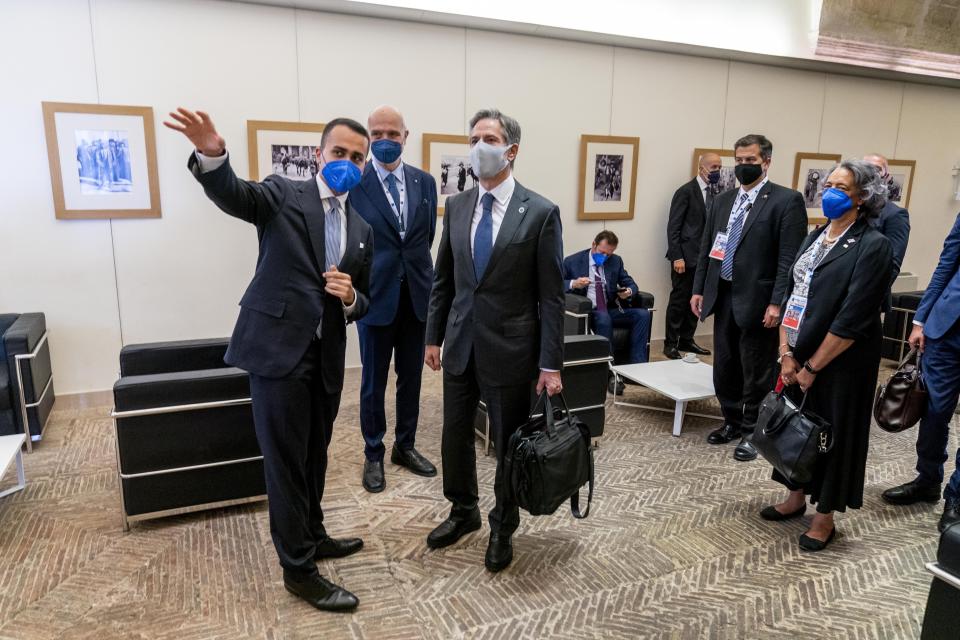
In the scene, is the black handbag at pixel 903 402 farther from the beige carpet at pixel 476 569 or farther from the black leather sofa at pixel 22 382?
the black leather sofa at pixel 22 382

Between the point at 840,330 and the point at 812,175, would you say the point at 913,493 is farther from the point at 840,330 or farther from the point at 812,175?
the point at 812,175

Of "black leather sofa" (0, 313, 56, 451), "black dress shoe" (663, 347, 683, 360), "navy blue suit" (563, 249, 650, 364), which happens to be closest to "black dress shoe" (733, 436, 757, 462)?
"navy blue suit" (563, 249, 650, 364)

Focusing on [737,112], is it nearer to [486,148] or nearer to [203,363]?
[486,148]

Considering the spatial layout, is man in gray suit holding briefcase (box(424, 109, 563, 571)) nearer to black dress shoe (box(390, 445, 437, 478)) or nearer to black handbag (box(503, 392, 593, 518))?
black handbag (box(503, 392, 593, 518))

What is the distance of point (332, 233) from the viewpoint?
2660 millimetres

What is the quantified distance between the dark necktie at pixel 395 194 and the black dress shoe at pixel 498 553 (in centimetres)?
186

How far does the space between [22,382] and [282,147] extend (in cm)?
276

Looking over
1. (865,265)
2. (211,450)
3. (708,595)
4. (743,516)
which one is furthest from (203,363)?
(865,265)

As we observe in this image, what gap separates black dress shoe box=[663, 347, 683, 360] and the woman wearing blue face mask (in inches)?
150

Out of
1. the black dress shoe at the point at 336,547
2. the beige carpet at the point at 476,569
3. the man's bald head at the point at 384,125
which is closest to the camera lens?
the beige carpet at the point at 476,569

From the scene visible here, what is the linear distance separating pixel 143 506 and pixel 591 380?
2881mm

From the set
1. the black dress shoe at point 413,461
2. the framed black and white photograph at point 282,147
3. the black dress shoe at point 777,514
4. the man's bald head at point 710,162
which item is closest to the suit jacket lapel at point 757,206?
the black dress shoe at point 777,514

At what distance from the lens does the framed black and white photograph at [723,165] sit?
7.45 meters

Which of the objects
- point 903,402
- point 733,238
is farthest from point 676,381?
point 903,402
